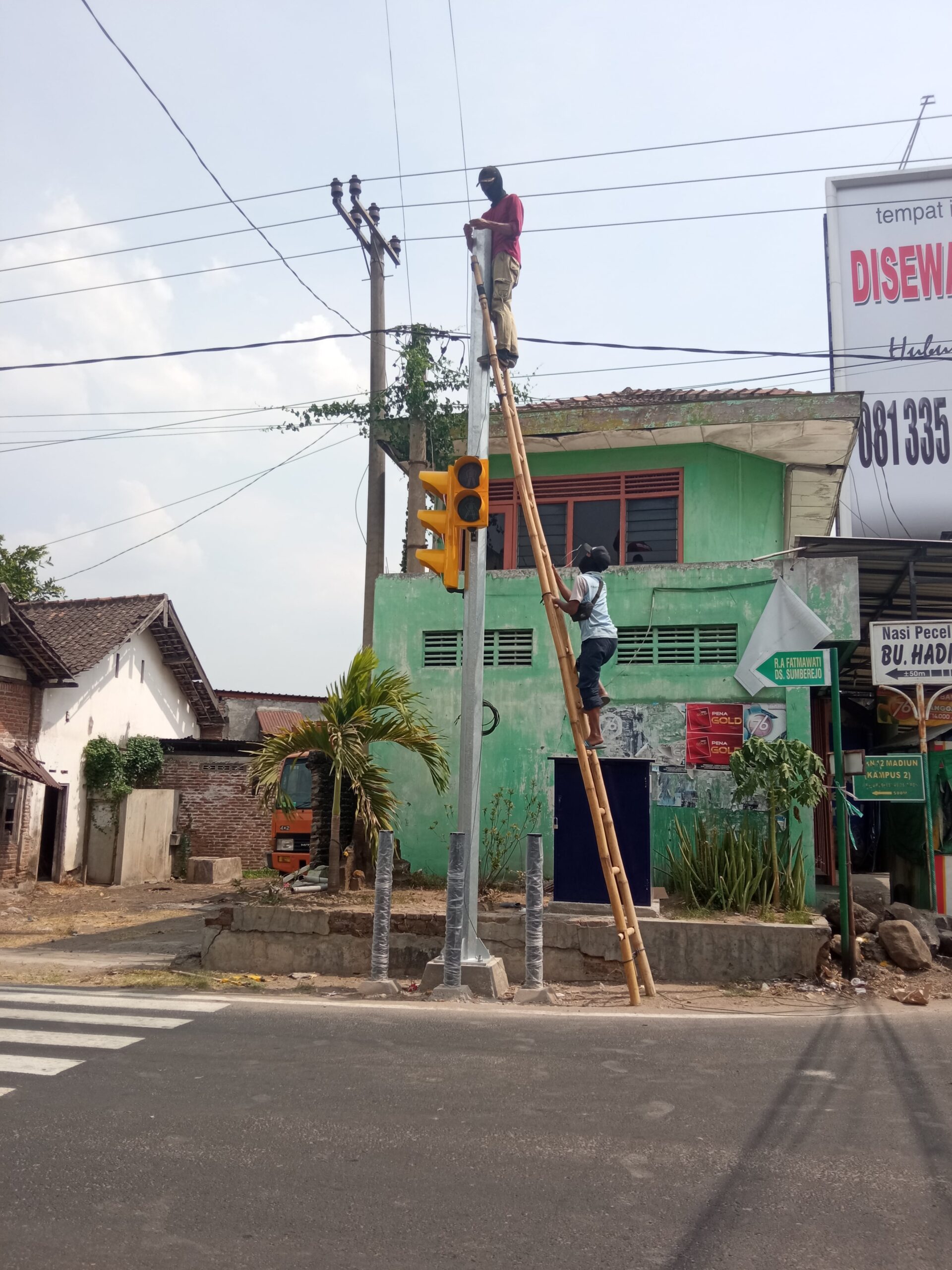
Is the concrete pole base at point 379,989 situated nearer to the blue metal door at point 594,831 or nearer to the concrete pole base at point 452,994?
the concrete pole base at point 452,994

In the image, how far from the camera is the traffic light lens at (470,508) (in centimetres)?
884

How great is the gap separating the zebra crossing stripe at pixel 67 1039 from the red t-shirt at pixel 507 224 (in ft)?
23.9

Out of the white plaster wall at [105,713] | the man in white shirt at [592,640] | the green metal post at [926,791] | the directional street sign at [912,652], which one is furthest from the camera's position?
the white plaster wall at [105,713]

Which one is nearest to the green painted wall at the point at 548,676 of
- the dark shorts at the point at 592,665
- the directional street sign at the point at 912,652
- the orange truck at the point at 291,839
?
the directional street sign at the point at 912,652

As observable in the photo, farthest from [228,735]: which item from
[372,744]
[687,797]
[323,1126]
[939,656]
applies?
[323,1126]

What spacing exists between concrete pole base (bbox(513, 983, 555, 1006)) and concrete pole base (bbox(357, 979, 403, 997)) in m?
1.04

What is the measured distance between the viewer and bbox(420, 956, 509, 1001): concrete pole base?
8.75m

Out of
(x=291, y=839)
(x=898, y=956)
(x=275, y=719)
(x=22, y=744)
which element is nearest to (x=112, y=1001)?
(x=898, y=956)

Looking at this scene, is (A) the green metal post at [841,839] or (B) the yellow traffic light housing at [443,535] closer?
(B) the yellow traffic light housing at [443,535]

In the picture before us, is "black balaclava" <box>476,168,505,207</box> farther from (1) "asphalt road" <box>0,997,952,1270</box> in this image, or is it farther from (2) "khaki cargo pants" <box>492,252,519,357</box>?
(1) "asphalt road" <box>0,997,952,1270</box>

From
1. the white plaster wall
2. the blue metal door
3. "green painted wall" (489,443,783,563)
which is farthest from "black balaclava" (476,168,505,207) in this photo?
the white plaster wall

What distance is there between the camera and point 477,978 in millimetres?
8766

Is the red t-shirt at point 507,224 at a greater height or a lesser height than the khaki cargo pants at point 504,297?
greater

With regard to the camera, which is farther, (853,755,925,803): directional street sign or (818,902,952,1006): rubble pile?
(853,755,925,803): directional street sign
